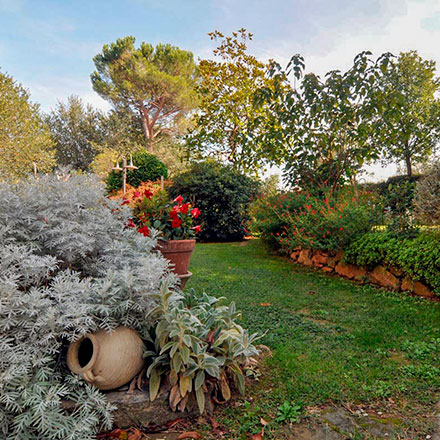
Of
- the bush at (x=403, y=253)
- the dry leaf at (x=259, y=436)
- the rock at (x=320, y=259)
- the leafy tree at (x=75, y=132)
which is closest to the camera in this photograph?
the dry leaf at (x=259, y=436)

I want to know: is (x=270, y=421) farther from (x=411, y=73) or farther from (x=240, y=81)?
(x=411, y=73)

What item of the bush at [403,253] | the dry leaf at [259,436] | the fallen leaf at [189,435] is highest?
the bush at [403,253]

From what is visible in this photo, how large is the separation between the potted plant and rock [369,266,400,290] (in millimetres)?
2690

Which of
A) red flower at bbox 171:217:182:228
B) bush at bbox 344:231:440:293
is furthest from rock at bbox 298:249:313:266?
red flower at bbox 171:217:182:228

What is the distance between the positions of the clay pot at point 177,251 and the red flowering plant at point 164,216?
93 mm

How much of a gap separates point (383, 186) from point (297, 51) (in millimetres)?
8494

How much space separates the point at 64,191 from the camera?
239 cm

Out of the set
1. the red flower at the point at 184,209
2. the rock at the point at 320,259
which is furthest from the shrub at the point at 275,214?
the red flower at the point at 184,209

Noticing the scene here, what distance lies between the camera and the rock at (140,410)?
1.73 metres

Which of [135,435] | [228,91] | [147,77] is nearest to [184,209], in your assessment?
[135,435]

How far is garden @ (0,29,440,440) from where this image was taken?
65.6 inches

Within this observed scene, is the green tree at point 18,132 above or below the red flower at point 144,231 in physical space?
above

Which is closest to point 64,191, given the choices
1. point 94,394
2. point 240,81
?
point 94,394

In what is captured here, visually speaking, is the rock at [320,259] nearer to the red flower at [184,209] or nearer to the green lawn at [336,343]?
the green lawn at [336,343]
